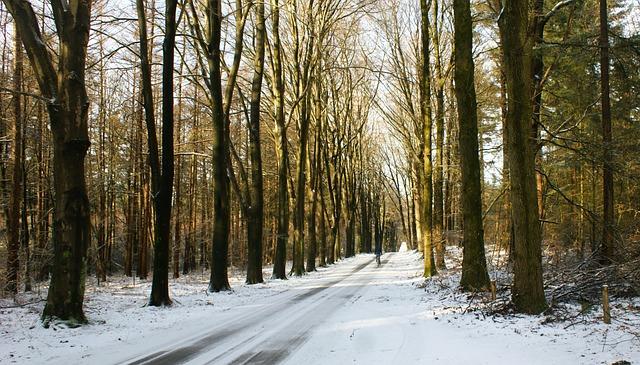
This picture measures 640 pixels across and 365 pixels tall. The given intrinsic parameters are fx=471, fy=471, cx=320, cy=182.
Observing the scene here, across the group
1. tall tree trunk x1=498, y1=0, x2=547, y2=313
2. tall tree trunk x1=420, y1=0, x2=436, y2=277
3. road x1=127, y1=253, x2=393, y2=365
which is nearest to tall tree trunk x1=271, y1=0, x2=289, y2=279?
tall tree trunk x1=420, y1=0, x2=436, y2=277

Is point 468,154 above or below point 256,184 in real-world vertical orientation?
above

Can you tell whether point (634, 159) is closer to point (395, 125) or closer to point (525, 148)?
point (525, 148)

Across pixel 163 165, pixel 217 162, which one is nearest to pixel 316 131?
pixel 217 162

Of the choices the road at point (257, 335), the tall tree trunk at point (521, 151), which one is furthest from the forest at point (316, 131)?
the road at point (257, 335)

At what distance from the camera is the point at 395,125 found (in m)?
30.1

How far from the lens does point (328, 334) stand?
27.0 ft

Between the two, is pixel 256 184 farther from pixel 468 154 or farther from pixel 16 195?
pixel 468 154

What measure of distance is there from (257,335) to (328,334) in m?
1.26

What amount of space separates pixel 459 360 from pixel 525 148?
4.52 m

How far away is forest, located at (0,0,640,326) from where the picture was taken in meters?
9.53

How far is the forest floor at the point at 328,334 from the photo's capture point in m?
6.32

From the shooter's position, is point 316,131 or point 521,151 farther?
point 316,131

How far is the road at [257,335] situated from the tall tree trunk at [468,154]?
354cm

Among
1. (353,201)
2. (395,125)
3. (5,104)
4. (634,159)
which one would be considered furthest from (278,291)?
(353,201)
